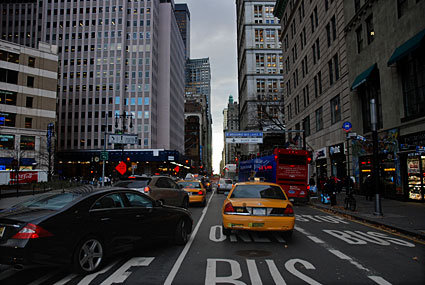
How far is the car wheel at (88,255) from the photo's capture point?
16.6 ft

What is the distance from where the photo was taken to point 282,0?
4459cm

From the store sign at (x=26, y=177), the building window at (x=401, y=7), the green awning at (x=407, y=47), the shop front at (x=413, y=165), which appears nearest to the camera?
the green awning at (x=407, y=47)

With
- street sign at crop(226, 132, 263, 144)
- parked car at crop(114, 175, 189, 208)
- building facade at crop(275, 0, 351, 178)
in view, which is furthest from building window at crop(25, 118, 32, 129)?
parked car at crop(114, 175, 189, 208)

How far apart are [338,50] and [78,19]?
7231 cm

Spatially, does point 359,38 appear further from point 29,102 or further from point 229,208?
point 29,102

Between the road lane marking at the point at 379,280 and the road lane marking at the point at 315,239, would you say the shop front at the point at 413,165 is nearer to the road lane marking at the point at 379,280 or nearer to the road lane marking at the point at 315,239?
the road lane marking at the point at 315,239

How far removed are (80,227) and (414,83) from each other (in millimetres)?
19159

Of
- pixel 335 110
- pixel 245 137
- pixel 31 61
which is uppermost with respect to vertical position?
pixel 31 61

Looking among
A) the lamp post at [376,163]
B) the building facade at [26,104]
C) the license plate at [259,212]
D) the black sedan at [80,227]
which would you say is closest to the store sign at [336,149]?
the lamp post at [376,163]

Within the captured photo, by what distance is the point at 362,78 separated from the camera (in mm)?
21531

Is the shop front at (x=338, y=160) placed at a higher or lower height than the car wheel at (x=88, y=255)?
higher

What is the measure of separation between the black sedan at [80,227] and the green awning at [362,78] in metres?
19.2

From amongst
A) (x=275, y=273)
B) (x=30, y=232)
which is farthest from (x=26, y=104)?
(x=275, y=273)

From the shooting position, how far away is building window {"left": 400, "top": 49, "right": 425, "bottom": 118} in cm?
1672
